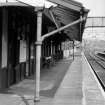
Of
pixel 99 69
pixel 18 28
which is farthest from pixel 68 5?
pixel 99 69

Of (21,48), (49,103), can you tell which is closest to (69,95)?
(49,103)

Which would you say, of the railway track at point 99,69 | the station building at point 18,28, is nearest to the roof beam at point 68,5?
the station building at point 18,28

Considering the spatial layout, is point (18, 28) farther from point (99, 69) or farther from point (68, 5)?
point (99, 69)

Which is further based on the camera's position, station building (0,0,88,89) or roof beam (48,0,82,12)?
station building (0,0,88,89)

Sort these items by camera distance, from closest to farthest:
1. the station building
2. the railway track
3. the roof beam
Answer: the roof beam < the station building < the railway track

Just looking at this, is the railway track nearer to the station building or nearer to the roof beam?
the station building

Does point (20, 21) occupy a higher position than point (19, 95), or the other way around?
point (20, 21)

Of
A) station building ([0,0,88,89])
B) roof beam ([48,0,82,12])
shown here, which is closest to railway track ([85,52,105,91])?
station building ([0,0,88,89])

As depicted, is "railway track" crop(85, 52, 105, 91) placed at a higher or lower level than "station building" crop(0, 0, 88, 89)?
lower

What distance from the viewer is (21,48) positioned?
1502 centimetres

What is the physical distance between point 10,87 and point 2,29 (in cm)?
248

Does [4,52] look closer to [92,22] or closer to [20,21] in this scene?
[20,21]

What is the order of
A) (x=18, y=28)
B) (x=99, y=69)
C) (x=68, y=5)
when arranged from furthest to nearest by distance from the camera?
(x=99, y=69) → (x=18, y=28) → (x=68, y=5)

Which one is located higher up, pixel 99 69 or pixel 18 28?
pixel 18 28
